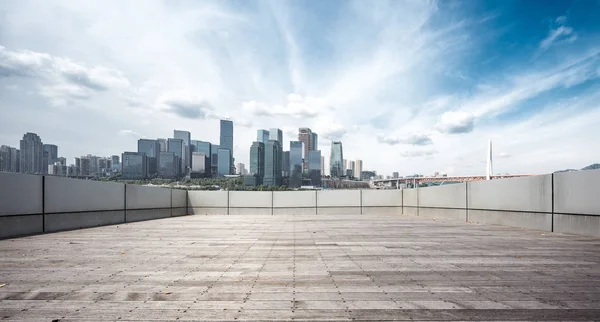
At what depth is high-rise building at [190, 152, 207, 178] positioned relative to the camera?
13002cm

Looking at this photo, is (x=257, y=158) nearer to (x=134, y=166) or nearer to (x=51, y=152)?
(x=134, y=166)

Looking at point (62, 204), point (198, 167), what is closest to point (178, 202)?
point (62, 204)

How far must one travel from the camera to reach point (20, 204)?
31.0ft

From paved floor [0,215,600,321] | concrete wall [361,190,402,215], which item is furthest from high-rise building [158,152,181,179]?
paved floor [0,215,600,321]

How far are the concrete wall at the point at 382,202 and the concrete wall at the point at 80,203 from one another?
13.9 metres

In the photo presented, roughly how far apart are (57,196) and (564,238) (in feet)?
52.0

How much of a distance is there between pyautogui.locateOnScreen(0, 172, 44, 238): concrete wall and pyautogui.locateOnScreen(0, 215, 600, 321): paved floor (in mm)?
1573

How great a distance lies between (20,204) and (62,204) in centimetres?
163

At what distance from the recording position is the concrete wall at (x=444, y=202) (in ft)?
51.1

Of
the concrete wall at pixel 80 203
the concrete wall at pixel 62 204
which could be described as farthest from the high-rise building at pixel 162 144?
the concrete wall at pixel 80 203

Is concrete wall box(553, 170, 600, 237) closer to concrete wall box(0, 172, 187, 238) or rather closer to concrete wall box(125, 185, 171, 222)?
concrete wall box(0, 172, 187, 238)

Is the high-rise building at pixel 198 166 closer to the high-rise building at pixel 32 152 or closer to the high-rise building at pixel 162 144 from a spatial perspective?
the high-rise building at pixel 162 144

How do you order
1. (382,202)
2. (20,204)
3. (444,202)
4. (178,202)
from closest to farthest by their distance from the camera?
(20,204) → (444,202) → (178,202) → (382,202)

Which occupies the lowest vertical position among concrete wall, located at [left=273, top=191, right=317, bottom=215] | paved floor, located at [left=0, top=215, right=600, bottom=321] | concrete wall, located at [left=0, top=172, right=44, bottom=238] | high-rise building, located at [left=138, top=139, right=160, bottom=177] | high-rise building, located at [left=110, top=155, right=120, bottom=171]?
concrete wall, located at [left=273, top=191, right=317, bottom=215]
